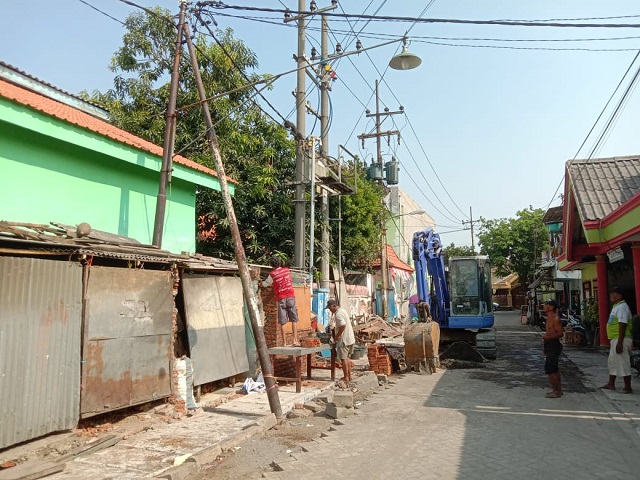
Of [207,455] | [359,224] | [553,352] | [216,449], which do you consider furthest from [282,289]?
[359,224]

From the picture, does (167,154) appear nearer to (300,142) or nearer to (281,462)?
(300,142)

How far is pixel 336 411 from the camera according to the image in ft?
25.7

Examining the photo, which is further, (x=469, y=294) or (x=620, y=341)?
(x=469, y=294)

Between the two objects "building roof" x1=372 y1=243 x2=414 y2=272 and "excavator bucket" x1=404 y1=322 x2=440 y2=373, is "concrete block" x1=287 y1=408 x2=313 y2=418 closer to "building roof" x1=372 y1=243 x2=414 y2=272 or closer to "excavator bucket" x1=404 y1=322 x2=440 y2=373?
"excavator bucket" x1=404 y1=322 x2=440 y2=373

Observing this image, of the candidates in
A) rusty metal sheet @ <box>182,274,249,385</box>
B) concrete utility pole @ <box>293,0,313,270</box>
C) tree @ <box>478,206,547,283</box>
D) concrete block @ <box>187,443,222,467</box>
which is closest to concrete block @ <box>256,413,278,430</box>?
concrete block @ <box>187,443,222,467</box>

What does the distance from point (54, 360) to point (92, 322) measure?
788 mm

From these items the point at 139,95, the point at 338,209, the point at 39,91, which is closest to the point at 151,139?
the point at 139,95

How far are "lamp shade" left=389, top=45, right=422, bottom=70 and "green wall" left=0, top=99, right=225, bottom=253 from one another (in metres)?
5.18

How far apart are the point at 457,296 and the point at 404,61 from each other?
Answer: 7920 mm

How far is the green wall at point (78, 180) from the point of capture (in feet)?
25.8

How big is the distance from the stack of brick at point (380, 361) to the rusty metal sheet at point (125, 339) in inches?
226

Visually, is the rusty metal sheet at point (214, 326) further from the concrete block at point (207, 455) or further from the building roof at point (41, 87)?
the building roof at point (41, 87)

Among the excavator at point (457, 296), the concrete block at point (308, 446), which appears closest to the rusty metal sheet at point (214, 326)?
the concrete block at point (308, 446)

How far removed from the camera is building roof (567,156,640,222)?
1364 cm
